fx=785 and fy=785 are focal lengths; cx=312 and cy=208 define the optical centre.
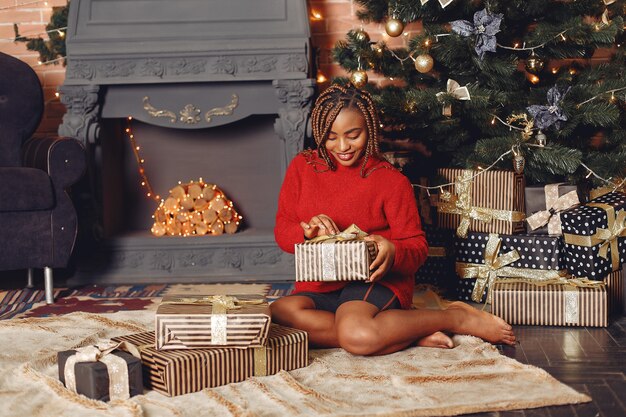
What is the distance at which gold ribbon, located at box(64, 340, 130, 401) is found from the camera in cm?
201

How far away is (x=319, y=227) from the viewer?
8.28 feet

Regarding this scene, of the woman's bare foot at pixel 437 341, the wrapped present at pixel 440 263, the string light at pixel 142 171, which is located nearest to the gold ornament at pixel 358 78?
the wrapped present at pixel 440 263

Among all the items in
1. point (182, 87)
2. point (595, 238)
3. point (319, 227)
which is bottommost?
point (595, 238)

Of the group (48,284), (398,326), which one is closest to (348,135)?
(398,326)

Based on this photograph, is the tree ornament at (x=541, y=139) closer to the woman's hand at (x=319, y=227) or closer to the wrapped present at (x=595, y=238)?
the wrapped present at (x=595, y=238)

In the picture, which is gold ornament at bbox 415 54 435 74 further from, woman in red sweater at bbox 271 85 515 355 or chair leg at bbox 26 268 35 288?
chair leg at bbox 26 268 35 288

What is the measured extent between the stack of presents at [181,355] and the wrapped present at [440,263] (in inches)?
57.7

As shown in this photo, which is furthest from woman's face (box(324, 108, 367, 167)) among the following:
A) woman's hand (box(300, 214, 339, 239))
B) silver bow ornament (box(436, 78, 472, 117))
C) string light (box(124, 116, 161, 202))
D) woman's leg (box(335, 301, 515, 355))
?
string light (box(124, 116, 161, 202))

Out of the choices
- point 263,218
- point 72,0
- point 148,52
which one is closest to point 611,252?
point 263,218

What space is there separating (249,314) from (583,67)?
250 cm

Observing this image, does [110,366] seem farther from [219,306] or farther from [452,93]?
[452,93]

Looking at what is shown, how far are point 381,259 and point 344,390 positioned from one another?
473 mm

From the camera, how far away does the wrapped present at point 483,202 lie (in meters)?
3.30

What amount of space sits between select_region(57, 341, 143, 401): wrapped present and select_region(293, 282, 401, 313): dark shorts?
2.49 ft
